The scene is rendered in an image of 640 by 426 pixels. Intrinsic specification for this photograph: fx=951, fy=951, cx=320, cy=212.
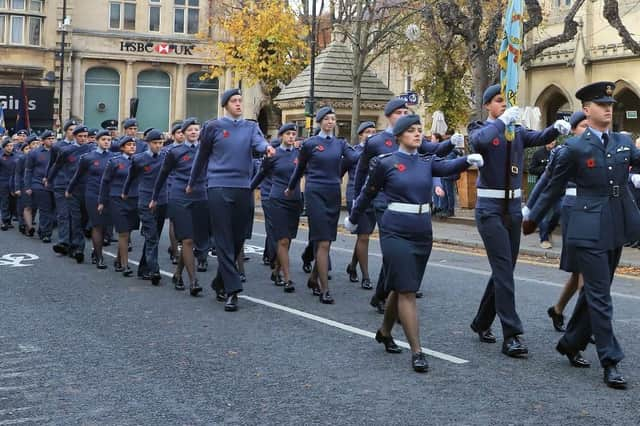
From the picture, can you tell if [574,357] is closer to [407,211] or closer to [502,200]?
[502,200]

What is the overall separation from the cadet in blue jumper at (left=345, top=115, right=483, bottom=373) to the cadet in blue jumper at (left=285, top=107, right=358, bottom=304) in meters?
3.05

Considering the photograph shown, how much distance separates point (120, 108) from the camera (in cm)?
4947

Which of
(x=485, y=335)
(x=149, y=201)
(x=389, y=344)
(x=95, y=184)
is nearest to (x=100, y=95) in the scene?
(x=95, y=184)

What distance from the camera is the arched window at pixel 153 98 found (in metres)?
50.2

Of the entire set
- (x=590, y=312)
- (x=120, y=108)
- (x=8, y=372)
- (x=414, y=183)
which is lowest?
(x=8, y=372)

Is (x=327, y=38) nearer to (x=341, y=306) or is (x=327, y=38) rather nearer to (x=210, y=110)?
(x=210, y=110)

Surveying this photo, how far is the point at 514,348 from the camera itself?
7305 mm

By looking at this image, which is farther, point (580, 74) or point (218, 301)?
point (580, 74)

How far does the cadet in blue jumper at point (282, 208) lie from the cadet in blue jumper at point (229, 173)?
0.97 meters

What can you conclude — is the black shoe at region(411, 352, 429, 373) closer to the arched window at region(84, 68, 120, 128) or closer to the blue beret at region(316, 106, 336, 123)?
the blue beret at region(316, 106, 336, 123)

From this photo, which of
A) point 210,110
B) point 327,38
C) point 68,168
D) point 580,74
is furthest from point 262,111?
point 68,168

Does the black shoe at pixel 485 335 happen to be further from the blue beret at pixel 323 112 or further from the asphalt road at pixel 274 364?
the blue beret at pixel 323 112

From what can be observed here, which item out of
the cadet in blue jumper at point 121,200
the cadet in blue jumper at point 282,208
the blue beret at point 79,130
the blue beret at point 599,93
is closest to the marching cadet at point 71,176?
the blue beret at point 79,130

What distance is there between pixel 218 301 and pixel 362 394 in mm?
4181
